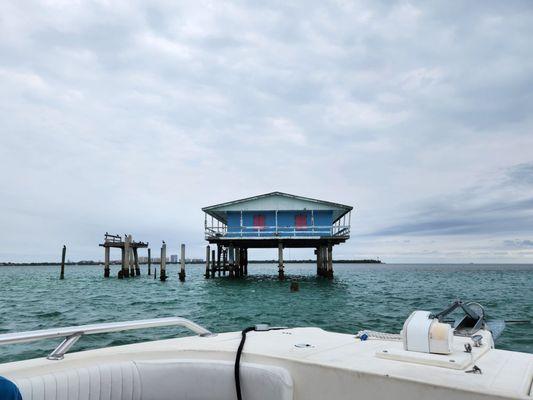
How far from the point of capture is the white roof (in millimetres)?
30641

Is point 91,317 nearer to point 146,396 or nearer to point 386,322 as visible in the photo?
point 386,322

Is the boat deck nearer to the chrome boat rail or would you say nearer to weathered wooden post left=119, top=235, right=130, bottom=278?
the chrome boat rail

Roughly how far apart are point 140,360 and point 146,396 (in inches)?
10.6

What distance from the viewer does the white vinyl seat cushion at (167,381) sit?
8.65ft

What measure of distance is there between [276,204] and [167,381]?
28.0 metres

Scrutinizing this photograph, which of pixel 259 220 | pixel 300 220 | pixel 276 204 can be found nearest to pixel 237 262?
pixel 259 220

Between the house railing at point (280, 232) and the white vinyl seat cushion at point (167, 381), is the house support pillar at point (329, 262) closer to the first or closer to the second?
the house railing at point (280, 232)

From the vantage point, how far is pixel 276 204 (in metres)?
30.9

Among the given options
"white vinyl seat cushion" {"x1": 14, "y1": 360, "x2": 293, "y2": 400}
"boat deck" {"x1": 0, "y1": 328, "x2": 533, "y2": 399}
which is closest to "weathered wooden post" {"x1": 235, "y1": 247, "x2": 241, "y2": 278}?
"boat deck" {"x1": 0, "y1": 328, "x2": 533, "y2": 399}

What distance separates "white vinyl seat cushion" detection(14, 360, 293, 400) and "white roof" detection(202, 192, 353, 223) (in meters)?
27.7

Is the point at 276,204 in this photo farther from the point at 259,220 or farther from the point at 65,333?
the point at 65,333

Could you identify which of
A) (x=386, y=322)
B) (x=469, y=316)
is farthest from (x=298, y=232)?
(x=469, y=316)

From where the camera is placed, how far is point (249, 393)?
2814 millimetres

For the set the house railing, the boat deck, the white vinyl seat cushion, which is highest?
the house railing
